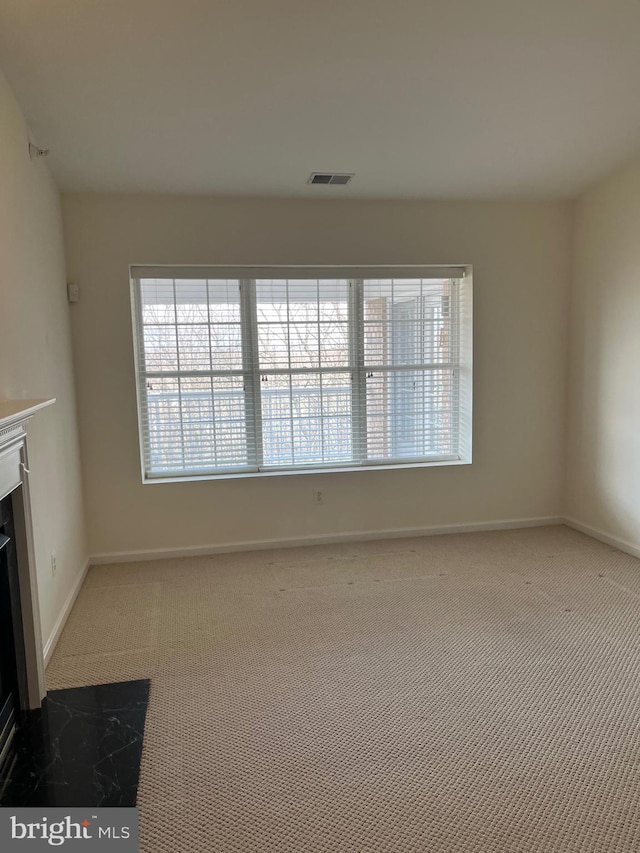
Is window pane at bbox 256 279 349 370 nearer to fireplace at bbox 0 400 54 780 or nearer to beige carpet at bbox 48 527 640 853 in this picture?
beige carpet at bbox 48 527 640 853

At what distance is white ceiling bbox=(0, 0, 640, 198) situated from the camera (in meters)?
2.04

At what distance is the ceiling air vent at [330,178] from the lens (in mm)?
3332

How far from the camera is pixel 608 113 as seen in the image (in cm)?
285

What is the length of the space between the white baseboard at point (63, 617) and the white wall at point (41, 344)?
0.04m

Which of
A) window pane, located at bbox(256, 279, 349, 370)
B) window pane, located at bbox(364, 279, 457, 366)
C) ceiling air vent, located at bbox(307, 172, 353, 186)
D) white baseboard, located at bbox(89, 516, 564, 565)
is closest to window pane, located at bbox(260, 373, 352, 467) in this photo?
window pane, located at bbox(256, 279, 349, 370)

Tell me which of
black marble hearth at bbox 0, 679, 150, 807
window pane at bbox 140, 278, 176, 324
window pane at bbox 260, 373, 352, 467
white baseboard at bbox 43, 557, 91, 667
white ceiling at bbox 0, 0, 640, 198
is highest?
white ceiling at bbox 0, 0, 640, 198

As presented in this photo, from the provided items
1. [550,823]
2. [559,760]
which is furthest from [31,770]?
[559,760]

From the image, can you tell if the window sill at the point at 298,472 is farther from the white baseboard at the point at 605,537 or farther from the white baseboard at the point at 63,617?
the white baseboard at the point at 605,537

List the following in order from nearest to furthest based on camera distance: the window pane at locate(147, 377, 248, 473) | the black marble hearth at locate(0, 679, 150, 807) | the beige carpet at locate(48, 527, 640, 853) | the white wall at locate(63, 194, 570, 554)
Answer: the beige carpet at locate(48, 527, 640, 853)
the black marble hearth at locate(0, 679, 150, 807)
the white wall at locate(63, 194, 570, 554)
the window pane at locate(147, 377, 248, 473)

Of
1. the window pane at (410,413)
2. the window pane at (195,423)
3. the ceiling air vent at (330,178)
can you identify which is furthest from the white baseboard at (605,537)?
the ceiling air vent at (330,178)

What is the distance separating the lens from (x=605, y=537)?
390 cm

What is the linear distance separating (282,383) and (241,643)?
1.92m

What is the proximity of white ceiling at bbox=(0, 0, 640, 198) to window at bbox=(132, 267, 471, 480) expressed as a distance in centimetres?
68

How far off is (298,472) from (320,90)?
2399mm
